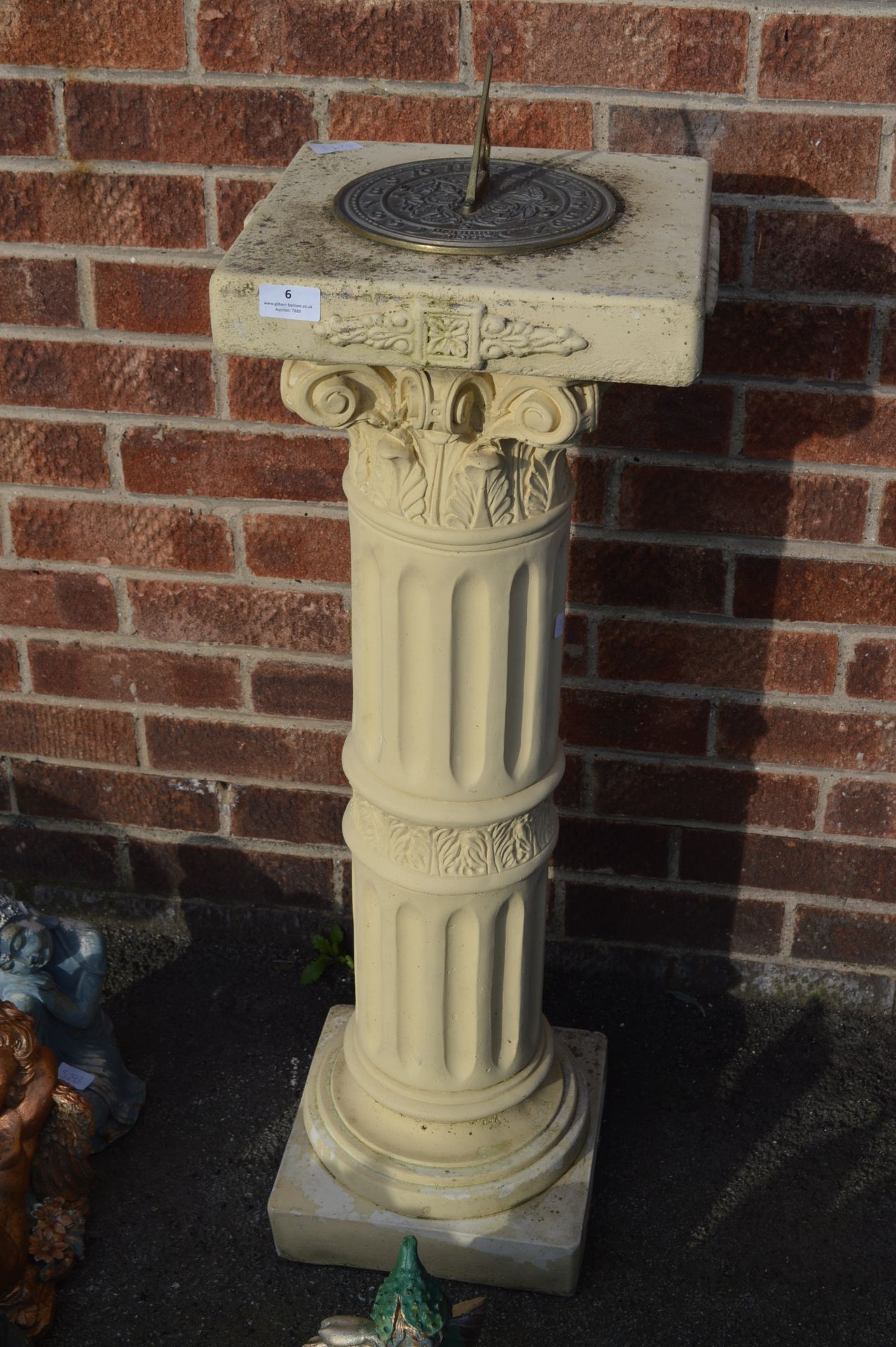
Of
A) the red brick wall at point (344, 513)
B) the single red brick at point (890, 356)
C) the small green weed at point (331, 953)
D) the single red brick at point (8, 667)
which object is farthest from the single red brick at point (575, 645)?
the single red brick at point (8, 667)

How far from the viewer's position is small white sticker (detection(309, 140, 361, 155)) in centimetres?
218

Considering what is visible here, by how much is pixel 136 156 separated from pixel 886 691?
1.56 m

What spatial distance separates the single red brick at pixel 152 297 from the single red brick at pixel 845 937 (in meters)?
1.59

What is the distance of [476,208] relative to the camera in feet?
6.34

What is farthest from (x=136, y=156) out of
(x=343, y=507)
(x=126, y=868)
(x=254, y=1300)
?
(x=254, y=1300)

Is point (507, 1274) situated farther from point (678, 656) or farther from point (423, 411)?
point (423, 411)

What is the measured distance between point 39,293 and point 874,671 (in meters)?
1.59

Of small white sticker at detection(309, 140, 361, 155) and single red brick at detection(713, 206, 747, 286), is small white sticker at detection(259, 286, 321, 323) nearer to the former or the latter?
small white sticker at detection(309, 140, 361, 155)

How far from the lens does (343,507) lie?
266 cm

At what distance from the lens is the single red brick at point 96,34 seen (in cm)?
235

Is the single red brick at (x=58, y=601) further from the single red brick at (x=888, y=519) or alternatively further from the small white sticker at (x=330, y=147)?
the single red brick at (x=888, y=519)

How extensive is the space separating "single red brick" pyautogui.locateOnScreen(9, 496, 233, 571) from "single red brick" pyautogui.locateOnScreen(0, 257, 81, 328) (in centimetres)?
34

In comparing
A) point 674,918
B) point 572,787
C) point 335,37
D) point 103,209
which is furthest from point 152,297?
point 674,918

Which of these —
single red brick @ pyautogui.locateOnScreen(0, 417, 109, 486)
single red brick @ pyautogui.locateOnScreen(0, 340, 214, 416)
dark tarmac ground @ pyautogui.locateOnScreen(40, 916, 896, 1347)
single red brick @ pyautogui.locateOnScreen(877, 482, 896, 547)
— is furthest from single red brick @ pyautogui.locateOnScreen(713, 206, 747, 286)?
dark tarmac ground @ pyautogui.locateOnScreen(40, 916, 896, 1347)
